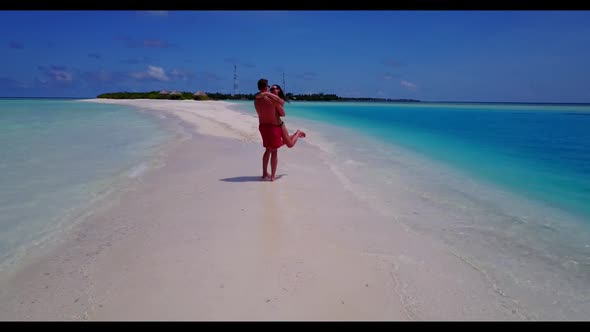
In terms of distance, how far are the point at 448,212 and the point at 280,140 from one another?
9.01 feet

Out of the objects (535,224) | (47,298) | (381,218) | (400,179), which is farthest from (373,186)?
(47,298)

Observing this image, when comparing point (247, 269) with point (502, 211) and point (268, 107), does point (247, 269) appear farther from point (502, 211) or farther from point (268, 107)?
point (502, 211)

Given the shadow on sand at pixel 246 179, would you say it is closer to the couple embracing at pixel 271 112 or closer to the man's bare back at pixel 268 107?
the couple embracing at pixel 271 112

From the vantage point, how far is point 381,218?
4.15m

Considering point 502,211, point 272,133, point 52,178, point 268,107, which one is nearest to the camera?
point 502,211

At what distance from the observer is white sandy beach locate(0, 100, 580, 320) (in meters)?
2.27

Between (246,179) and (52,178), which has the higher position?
(246,179)

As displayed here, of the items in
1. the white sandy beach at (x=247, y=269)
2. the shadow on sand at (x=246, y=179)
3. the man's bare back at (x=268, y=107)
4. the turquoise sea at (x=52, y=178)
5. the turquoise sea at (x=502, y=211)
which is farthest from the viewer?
the shadow on sand at (x=246, y=179)

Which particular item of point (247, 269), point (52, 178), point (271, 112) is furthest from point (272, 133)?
point (52, 178)

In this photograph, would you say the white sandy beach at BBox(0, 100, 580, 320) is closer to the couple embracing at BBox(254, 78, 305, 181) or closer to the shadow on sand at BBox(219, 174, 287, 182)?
the shadow on sand at BBox(219, 174, 287, 182)

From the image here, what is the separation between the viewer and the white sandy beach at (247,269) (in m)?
2.27

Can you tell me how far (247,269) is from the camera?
2.72 meters

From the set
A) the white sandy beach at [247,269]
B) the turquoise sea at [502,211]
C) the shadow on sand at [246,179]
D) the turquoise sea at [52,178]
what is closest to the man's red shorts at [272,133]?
the shadow on sand at [246,179]
